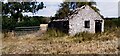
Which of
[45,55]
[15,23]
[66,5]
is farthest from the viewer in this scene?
[66,5]

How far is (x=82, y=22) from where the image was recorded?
19984mm

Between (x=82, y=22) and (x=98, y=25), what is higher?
(x=82, y=22)

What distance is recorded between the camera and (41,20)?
2452 centimetres

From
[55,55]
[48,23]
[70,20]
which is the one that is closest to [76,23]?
[70,20]

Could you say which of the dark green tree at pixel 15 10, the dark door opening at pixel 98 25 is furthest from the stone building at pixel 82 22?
the dark green tree at pixel 15 10

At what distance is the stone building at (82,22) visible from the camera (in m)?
19.5

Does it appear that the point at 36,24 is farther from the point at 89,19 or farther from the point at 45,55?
the point at 45,55

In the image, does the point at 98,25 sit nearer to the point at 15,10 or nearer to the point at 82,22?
the point at 82,22

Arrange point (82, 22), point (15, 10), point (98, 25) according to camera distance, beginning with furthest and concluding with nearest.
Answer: point (15, 10) → point (98, 25) → point (82, 22)

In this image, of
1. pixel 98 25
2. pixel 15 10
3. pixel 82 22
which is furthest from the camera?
pixel 15 10

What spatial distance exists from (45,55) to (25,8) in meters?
14.3

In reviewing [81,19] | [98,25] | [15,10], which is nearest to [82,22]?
[81,19]

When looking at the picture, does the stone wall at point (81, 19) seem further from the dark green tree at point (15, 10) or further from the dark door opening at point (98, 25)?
the dark green tree at point (15, 10)

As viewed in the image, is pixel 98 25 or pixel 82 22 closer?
pixel 82 22
